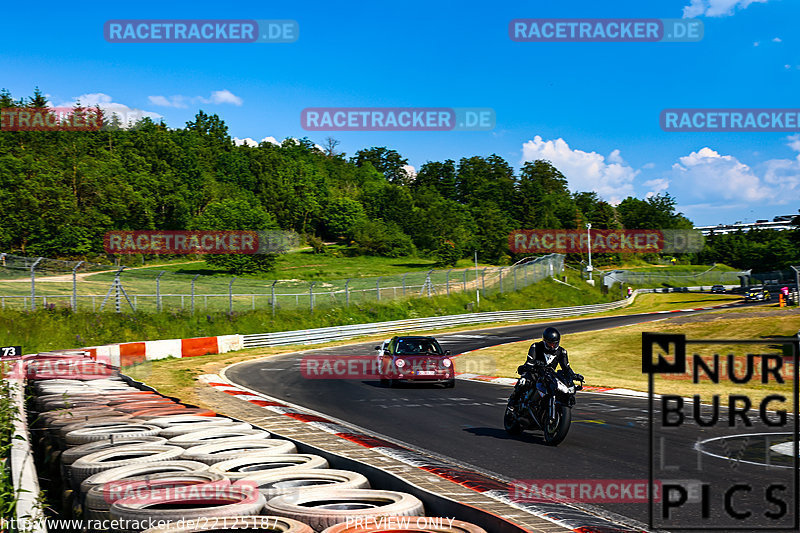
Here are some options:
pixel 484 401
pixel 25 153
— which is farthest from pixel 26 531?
pixel 25 153

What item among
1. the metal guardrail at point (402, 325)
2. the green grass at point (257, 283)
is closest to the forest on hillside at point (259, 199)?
the green grass at point (257, 283)

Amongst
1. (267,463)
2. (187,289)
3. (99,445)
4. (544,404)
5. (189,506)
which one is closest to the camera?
(189,506)

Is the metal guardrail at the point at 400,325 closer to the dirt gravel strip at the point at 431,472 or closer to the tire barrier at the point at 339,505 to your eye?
the dirt gravel strip at the point at 431,472

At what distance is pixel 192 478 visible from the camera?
5.48 metres

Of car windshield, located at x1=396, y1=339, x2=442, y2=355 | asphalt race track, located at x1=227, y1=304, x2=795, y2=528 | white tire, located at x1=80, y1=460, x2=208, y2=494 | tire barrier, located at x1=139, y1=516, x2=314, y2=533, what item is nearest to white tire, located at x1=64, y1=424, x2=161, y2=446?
white tire, located at x1=80, y1=460, x2=208, y2=494

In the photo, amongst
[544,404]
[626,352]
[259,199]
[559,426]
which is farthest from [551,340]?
[259,199]

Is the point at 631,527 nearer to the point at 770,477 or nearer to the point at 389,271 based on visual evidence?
the point at 770,477

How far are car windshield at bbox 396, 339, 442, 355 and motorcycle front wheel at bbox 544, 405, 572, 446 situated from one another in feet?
30.4

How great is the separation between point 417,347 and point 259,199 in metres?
124

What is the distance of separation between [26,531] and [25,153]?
118406 mm

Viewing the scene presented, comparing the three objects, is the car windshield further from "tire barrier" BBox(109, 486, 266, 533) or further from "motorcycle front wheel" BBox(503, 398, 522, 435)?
"tire barrier" BBox(109, 486, 266, 533)

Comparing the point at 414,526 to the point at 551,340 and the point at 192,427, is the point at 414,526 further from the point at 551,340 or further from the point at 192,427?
the point at 551,340

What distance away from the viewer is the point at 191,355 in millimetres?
30078

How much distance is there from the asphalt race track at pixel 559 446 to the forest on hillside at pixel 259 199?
83677 mm
